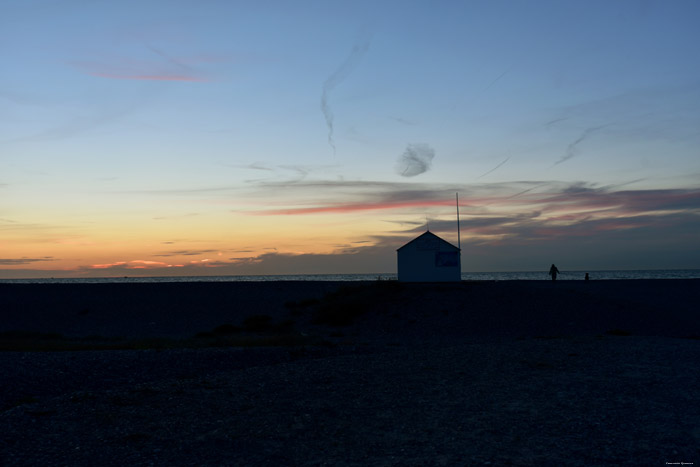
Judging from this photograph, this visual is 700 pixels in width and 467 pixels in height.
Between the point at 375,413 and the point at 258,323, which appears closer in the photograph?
the point at 375,413

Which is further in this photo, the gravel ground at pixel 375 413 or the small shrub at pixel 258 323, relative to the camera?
the small shrub at pixel 258 323

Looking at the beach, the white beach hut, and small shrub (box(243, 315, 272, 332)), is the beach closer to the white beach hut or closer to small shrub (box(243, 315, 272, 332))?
small shrub (box(243, 315, 272, 332))

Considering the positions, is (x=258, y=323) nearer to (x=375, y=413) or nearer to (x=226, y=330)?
(x=226, y=330)

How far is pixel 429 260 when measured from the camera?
45469mm

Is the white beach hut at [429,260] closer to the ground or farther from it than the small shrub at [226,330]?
farther from it

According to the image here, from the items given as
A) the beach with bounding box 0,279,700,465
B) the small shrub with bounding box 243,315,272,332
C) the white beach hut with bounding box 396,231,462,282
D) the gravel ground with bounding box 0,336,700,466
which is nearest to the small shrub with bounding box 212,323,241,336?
the small shrub with bounding box 243,315,272,332

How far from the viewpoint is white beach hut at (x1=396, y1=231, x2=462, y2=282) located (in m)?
45.4

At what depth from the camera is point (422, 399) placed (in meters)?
13.1

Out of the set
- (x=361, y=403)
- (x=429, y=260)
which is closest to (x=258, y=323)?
(x=429, y=260)

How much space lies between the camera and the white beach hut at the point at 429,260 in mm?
45438

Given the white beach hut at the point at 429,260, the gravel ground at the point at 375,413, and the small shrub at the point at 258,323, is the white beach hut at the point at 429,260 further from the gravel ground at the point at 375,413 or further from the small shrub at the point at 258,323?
the gravel ground at the point at 375,413

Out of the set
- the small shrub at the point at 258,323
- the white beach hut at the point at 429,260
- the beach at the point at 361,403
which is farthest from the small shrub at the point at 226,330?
the white beach hut at the point at 429,260

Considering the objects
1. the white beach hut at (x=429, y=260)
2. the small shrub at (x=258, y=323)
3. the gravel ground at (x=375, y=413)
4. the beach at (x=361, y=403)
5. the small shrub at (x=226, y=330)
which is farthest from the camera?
the white beach hut at (x=429, y=260)

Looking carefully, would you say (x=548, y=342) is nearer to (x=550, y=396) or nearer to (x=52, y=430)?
(x=550, y=396)
